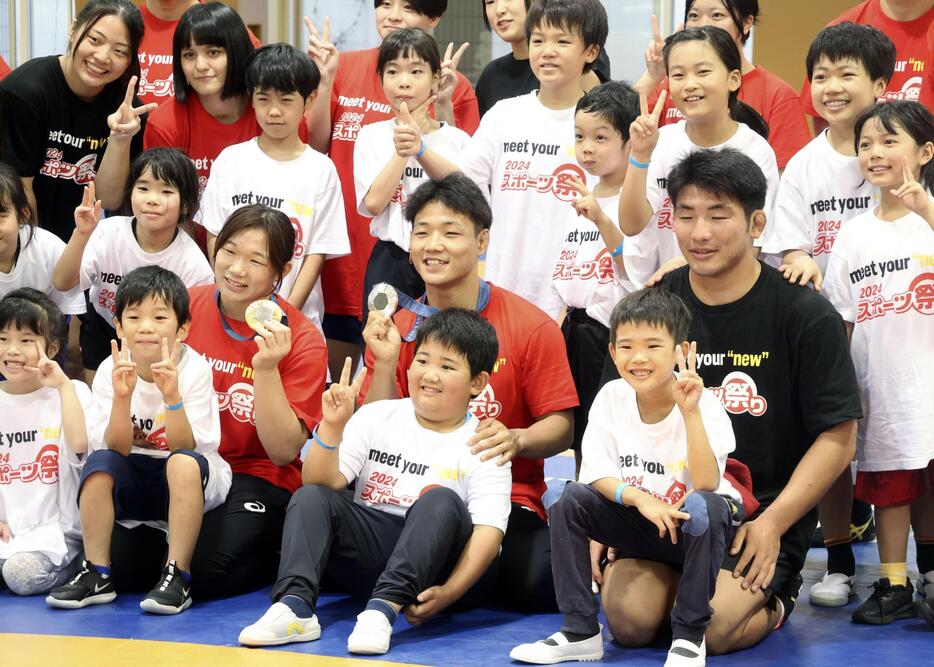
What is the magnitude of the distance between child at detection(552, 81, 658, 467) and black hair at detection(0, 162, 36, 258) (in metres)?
1.98

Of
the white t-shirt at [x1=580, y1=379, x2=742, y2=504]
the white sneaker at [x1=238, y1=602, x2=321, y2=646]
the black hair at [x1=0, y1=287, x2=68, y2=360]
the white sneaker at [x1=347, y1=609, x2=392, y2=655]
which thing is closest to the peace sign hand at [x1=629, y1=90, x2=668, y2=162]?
the white t-shirt at [x1=580, y1=379, x2=742, y2=504]

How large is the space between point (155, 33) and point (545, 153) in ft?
6.19

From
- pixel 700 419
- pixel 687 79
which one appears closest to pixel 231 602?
pixel 700 419

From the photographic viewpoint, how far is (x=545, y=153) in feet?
15.1

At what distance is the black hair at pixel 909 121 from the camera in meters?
3.86

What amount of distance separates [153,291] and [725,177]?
1876 millimetres

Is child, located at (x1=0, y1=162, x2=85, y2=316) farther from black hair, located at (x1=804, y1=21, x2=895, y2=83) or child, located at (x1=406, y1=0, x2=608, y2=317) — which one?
black hair, located at (x1=804, y1=21, x2=895, y2=83)

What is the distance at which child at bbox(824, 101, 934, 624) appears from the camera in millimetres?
3764

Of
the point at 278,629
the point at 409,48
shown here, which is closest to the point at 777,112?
the point at 409,48

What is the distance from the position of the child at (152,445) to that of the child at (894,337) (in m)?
2.11

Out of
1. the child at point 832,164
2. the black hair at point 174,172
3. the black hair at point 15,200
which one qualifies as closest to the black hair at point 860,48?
the child at point 832,164

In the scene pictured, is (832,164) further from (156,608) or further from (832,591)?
(156,608)

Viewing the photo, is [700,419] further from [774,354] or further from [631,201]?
[631,201]

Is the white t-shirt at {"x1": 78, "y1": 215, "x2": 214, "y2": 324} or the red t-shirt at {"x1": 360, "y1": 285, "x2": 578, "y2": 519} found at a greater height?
the white t-shirt at {"x1": 78, "y1": 215, "x2": 214, "y2": 324}
